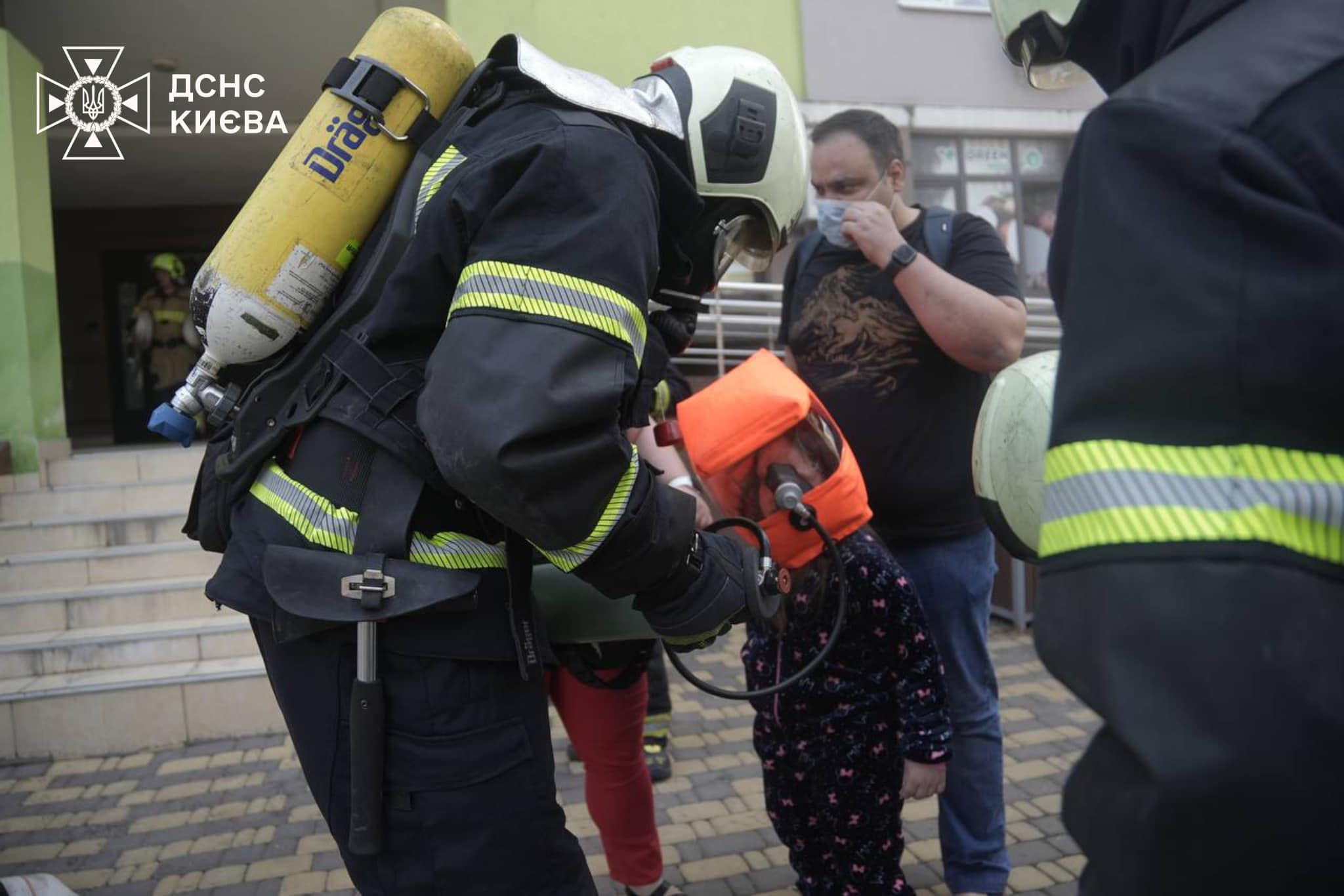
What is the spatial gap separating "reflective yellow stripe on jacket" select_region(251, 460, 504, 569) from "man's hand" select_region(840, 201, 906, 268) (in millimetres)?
1463

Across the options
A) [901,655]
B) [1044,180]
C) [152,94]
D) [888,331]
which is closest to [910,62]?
[1044,180]

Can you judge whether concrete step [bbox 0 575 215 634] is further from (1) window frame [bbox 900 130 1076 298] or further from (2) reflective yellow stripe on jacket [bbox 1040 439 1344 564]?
(1) window frame [bbox 900 130 1076 298]

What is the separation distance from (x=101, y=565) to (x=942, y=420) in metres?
4.83

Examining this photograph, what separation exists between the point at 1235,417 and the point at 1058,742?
378 cm

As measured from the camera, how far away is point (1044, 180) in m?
9.75

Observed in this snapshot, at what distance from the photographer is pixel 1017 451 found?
1.34 metres

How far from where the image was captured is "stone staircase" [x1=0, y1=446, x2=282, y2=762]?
451 centimetres

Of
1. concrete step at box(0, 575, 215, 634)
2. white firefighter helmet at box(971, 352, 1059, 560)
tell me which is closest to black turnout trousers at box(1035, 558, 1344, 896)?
white firefighter helmet at box(971, 352, 1059, 560)

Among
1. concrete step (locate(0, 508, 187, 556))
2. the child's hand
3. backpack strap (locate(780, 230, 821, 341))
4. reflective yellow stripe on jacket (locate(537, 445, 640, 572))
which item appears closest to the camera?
reflective yellow stripe on jacket (locate(537, 445, 640, 572))

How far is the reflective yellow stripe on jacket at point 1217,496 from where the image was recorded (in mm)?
692

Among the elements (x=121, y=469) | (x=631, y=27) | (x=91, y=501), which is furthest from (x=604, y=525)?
(x=631, y=27)

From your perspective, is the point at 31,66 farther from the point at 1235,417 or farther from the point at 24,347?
the point at 1235,417

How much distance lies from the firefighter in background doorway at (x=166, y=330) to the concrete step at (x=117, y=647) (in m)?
5.71

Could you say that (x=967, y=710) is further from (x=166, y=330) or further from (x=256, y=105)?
(x=166, y=330)
